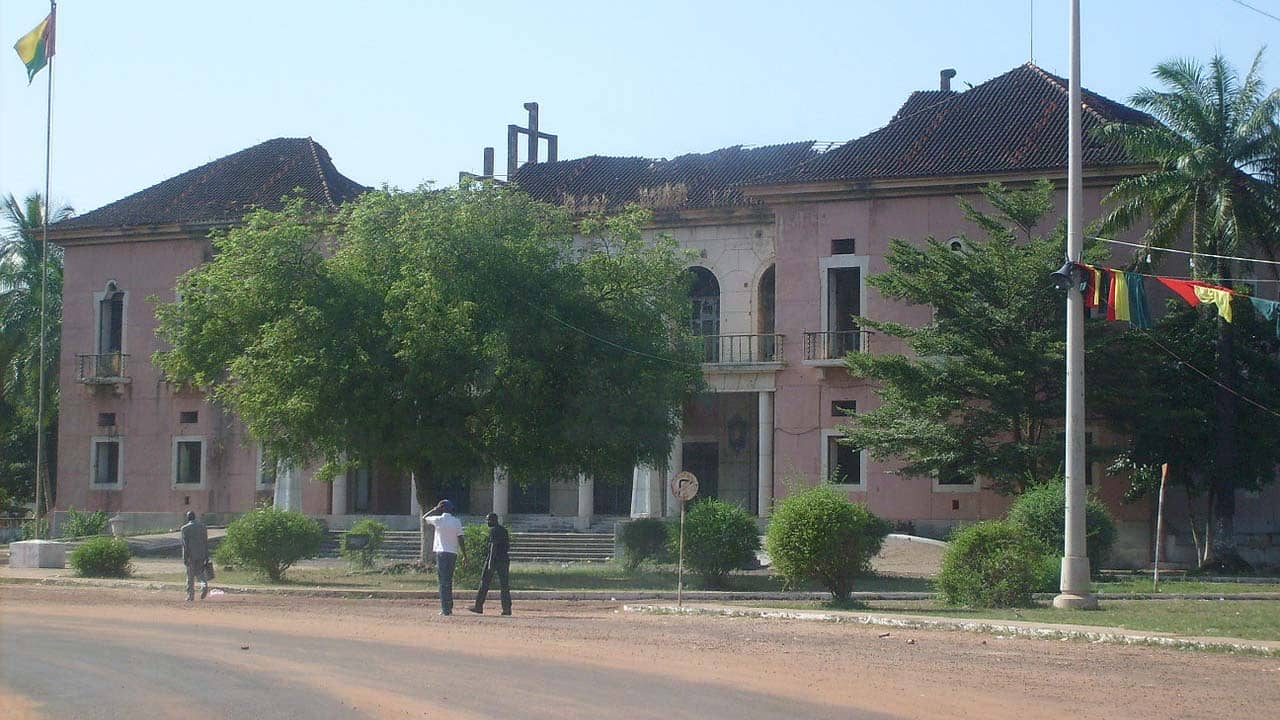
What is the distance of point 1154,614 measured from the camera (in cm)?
1903

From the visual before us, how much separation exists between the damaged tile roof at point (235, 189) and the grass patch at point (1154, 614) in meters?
29.3

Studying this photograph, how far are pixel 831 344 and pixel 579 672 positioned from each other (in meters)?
27.4

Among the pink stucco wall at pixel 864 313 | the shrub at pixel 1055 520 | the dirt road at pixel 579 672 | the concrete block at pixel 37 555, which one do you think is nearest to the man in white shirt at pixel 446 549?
the dirt road at pixel 579 672

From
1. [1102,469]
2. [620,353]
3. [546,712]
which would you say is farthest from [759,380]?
[546,712]

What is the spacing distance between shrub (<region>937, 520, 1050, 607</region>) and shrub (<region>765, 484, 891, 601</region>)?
1768 millimetres

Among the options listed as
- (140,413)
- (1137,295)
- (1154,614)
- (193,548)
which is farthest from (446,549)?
(140,413)

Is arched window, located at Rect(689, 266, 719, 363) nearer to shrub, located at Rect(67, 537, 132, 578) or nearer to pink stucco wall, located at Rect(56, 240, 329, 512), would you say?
pink stucco wall, located at Rect(56, 240, 329, 512)

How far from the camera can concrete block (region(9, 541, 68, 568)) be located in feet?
104

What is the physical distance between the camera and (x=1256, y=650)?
14.3m

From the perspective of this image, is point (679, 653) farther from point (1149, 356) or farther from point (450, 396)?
point (1149, 356)

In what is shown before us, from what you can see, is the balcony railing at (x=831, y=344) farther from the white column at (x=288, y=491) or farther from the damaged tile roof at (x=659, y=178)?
the white column at (x=288, y=491)

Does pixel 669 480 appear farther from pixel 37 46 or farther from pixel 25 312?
pixel 25 312

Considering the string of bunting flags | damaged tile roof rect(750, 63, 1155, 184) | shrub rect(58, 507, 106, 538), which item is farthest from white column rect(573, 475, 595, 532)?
the string of bunting flags

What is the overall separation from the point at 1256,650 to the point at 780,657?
5.16m
